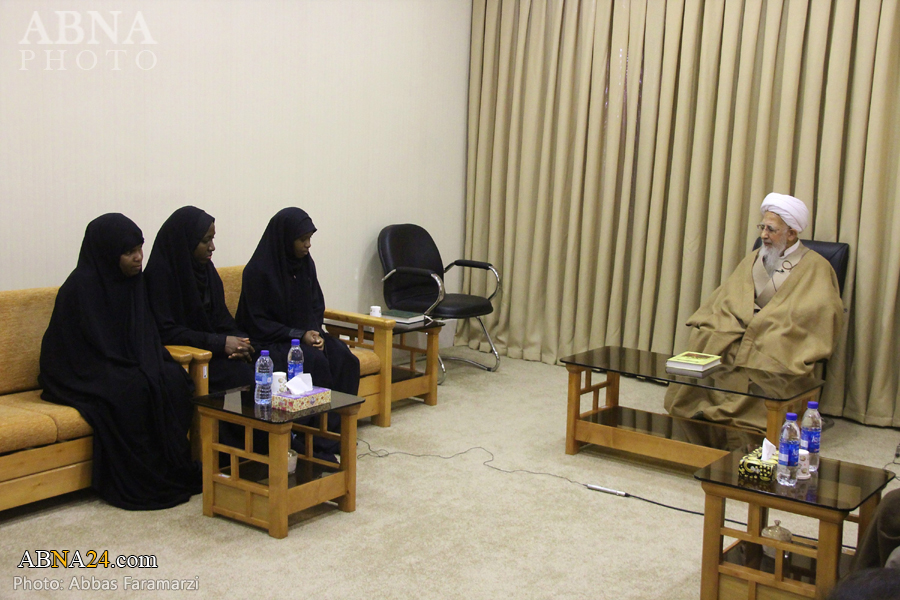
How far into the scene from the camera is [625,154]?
5535mm

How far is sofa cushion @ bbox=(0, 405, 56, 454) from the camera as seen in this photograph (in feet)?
9.62

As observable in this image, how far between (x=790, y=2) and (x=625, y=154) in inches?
52.1

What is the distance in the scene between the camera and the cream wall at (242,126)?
3.69 metres

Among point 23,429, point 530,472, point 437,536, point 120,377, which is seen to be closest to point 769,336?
point 530,472

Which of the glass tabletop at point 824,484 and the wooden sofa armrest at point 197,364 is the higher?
the wooden sofa armrest at point 197,364

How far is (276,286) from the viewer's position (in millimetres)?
4055

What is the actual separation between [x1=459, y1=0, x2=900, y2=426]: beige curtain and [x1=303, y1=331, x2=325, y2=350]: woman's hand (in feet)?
7.55

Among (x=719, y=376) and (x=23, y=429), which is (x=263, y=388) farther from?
(x=719, y=376)

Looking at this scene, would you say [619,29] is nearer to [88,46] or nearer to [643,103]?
[643,103]

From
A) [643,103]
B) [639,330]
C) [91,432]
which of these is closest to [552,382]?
[639,330]

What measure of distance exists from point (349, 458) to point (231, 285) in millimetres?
1447

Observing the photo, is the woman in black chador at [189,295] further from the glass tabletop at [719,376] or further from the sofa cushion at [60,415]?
the glass tabletop at [719,376]

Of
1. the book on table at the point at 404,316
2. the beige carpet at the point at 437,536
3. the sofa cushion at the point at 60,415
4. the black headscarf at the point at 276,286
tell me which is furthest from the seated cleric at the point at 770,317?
the sofa cushion at the point at 60,415

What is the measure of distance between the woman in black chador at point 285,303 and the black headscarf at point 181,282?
0.25 m
